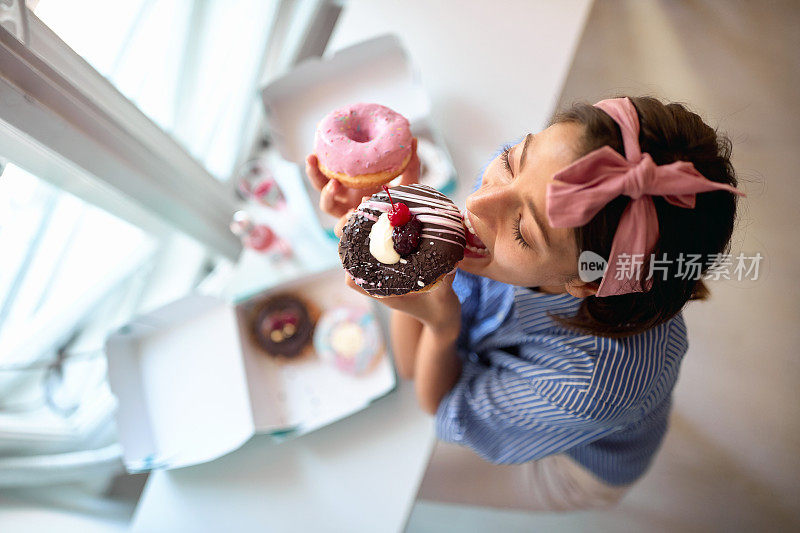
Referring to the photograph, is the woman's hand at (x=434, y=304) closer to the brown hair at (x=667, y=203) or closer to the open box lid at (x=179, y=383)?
the brown hair at (x=667, y=203)

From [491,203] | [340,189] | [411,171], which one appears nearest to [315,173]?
[340,189]

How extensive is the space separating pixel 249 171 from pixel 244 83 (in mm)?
441

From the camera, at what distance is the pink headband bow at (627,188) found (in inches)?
24.6

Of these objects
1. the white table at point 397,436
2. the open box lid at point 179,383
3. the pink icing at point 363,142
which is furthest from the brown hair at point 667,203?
the open box lid at point 179,383

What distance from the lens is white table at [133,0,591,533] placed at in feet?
3.88

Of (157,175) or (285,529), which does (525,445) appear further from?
(157,175)

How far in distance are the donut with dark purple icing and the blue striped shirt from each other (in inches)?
12.1

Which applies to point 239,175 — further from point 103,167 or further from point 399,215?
point 399,215

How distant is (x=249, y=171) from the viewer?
150 centimetres

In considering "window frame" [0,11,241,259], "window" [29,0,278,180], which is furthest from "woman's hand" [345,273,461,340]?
"window" [29,0,278,180]

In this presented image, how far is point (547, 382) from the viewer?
0.97 m

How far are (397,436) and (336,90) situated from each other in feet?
3.20

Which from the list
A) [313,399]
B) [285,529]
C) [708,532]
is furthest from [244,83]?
[708,532]

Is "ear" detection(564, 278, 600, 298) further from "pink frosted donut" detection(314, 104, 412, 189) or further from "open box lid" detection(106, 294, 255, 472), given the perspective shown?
Answer: "open box lid" detection(106, 294, 255, 472)
